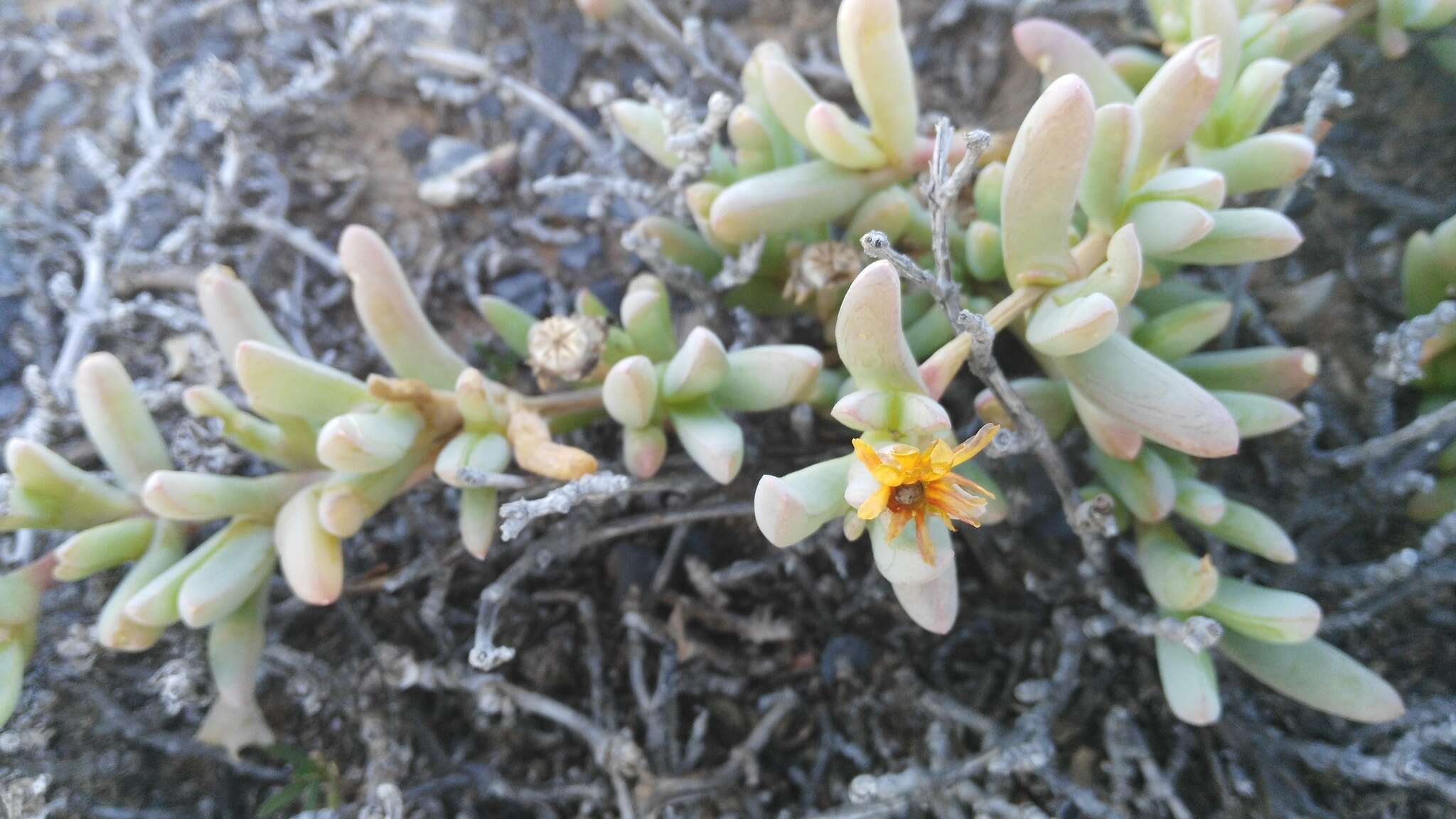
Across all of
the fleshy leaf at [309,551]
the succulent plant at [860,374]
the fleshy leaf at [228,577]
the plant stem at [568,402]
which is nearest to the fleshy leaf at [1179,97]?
the succulent plant at [860,374]

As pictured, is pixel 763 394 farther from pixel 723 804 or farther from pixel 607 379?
pixel 723 804

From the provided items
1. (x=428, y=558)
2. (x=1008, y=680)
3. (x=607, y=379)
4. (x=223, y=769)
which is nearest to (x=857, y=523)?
(x=607, y=379)

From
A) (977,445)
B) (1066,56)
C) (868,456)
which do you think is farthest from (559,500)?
(1066,56)

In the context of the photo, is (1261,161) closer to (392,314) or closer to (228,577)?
(392,314)

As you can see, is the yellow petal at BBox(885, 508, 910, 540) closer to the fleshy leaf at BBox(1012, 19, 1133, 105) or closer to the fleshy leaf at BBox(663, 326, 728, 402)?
the fleshy leaf at BBox(663, 326, 728, 402)

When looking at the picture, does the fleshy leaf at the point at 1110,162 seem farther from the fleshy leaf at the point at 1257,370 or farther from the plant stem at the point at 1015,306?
the fleshy leaf at the point at 1257,370

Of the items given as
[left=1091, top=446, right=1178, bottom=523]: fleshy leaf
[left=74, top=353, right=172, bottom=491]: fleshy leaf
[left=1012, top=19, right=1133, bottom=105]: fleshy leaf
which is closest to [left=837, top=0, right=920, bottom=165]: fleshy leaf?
[left=1012, top=19, right=1133, bottom=105]: fleshy leaf
